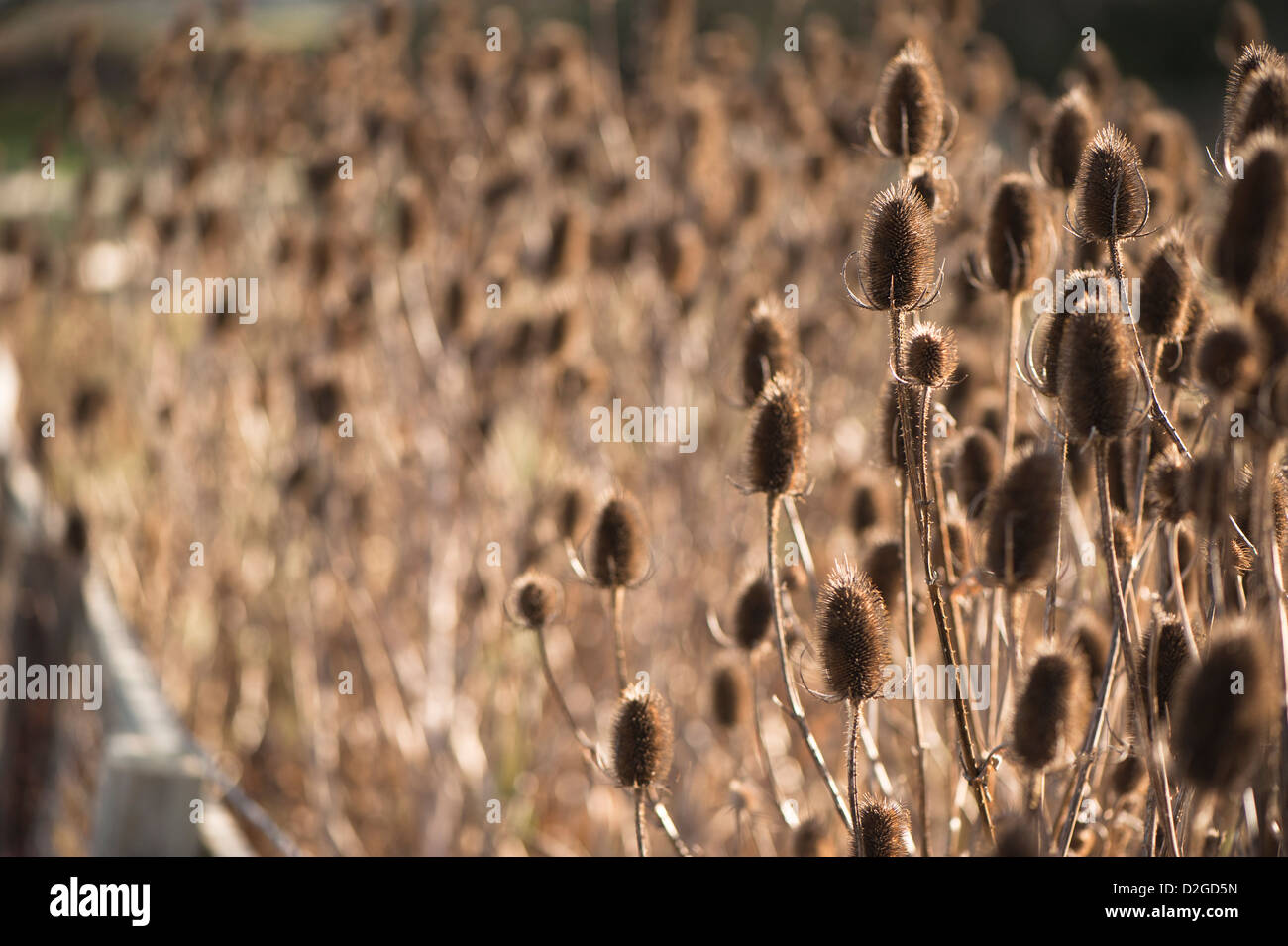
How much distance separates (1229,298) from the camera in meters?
1.06

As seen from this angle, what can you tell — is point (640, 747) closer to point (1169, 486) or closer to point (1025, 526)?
point (1025, 526)

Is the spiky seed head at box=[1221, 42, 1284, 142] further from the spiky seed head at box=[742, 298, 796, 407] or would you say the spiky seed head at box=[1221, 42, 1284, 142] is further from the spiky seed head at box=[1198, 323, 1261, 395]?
the spiky seed head at box=[742, 298, 796, 407]

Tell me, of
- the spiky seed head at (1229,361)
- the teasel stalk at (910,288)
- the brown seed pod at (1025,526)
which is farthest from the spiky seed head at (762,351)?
the spiky seed head at (1229,361)

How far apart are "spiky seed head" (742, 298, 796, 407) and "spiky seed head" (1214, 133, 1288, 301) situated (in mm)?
696

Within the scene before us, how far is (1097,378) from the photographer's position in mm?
1285

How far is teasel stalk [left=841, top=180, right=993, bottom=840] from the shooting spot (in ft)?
4.40

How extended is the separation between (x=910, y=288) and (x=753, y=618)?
572 mm

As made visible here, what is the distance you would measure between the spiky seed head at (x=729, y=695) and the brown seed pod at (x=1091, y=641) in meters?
0.60

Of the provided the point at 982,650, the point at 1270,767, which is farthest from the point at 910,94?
the point at 1270,767

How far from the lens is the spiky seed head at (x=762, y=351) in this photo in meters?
1.68

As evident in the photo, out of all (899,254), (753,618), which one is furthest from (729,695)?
(899,254)

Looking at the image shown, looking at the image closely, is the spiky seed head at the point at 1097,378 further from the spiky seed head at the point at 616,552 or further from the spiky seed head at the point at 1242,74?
the spiky seed head at the point at 616,552
